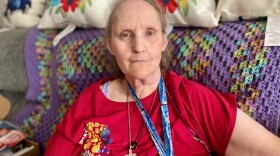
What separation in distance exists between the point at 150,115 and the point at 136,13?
346mm

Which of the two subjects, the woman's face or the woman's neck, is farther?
the woman's neck

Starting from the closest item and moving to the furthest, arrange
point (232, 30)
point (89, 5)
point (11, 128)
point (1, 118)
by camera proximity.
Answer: point (232, 30) < point (89, 5) < point (11, 128) < point (1, 118)

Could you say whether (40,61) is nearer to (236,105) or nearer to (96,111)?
(96,111)

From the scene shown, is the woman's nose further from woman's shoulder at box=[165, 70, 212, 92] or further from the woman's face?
woman's shoulder at box=[165, 70, 212, 92]

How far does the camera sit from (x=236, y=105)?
95 cm

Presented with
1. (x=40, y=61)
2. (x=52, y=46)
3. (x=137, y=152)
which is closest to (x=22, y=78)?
(x=40, y=61)

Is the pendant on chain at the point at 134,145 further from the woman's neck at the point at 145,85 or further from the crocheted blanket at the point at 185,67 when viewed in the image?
the crocheted blanket at the point at 185,67

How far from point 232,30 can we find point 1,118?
1.30 meters

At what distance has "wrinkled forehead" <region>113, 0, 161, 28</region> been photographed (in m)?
0.96

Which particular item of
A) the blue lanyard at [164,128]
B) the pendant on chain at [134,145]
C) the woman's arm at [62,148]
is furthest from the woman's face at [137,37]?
the woman's arm at [62,148]

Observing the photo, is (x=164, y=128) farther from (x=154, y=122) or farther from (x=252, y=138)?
(x=252, y=138)

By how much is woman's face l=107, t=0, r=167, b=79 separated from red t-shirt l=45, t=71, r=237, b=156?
14 cm

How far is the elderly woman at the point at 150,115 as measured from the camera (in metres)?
0.95

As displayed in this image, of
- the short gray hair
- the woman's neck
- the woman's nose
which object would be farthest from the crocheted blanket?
the woman's nose
